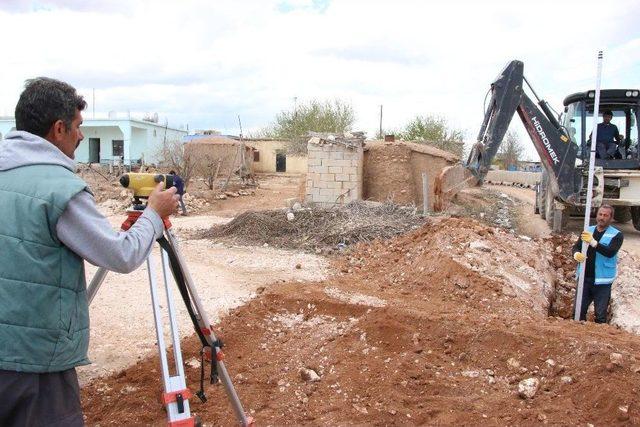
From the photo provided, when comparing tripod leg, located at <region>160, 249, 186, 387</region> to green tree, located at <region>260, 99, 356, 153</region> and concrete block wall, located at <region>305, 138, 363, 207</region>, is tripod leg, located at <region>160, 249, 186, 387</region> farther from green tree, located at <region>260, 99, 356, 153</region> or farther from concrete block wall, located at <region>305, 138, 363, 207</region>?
green tree, located at <region>260, 99, 356, 153</region>

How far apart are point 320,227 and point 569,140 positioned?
201 inches

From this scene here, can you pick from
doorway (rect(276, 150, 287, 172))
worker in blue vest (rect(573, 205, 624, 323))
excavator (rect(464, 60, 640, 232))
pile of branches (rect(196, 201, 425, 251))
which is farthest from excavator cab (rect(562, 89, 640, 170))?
doorway (rect(276, 150, 287, 172))

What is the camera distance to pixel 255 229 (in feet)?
33.1

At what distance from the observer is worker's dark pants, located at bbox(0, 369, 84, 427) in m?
1.78

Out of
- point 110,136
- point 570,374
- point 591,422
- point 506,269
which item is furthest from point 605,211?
point 110,136

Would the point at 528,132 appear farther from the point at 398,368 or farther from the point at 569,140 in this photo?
the point at 398,368

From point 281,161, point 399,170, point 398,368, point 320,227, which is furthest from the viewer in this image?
point 281,161

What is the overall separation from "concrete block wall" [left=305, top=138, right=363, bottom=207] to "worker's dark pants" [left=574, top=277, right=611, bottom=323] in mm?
7738

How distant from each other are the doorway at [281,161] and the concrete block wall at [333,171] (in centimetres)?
2120

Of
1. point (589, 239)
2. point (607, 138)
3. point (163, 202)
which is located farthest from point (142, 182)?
point (607, 138)

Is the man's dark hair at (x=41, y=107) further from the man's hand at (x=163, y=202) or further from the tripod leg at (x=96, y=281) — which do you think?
the tripod leg at (x=96, y=281)

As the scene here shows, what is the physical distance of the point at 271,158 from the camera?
3475 cm

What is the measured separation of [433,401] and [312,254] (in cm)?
536

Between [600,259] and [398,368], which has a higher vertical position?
[600,259]
